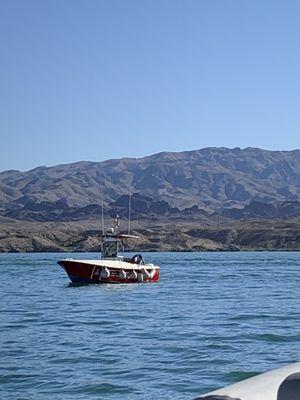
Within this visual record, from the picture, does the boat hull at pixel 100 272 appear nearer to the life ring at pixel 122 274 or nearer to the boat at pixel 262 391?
the life ring at pixel 122 274

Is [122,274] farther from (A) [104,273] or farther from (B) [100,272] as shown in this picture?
(B) [100,272]

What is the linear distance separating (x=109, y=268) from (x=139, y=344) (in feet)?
113

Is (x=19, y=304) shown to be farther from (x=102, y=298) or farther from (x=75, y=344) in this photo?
(x=75, y=344)

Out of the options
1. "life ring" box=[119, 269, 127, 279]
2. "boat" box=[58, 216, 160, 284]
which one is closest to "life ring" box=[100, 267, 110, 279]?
"boat" box=[58, 216, 160, 284]

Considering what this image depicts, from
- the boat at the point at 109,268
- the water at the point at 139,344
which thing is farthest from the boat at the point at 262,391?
the boat at the point at 109,268

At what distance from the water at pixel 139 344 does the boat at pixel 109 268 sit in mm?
11259

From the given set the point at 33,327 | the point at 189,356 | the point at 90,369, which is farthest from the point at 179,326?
the point at 90,369

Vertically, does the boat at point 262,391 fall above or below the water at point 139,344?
above

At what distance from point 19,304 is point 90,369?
24.4 meters

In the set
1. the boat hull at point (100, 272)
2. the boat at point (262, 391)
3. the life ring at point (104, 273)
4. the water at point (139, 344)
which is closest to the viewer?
the boat at point (262, 391)

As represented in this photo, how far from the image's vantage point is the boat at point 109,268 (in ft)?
196

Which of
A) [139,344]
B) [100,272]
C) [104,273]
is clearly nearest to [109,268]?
[104,273]

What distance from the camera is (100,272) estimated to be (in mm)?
59406

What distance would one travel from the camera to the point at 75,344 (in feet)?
84.4
